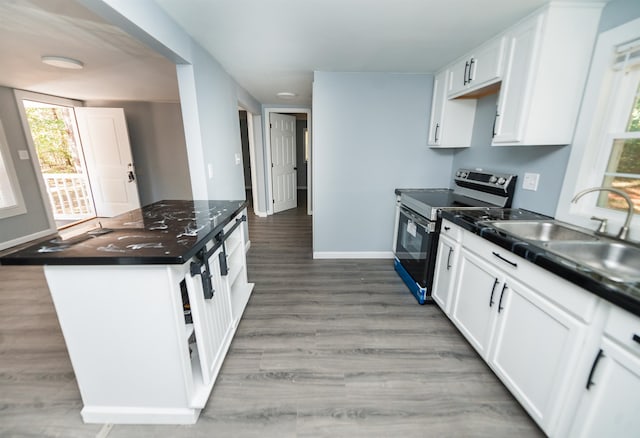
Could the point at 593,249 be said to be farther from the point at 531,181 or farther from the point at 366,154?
the point at 366,154

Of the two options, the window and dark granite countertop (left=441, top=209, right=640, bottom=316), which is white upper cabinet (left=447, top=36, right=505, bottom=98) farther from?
dark granite countertop (left=441, top=209, right=640, bottom=316)

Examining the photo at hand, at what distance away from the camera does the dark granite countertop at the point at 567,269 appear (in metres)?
0.85

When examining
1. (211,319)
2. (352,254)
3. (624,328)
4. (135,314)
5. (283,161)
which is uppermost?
(283,161)

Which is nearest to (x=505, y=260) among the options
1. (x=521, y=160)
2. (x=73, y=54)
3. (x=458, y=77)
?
(x=521, y=160)

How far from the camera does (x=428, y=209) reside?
7.09 ft

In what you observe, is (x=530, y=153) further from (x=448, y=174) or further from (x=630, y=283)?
(x=630, y=283)

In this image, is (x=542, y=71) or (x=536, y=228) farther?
(x=536, y=228)

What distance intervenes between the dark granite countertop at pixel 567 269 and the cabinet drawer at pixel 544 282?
5 centimetres

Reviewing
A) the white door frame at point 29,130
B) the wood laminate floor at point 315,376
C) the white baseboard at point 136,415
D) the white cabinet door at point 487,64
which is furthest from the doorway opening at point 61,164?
the white cabinet door at point 487,64

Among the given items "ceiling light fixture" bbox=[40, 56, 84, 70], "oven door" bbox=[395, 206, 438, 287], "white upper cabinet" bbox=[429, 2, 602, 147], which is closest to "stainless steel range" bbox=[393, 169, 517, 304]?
"oven door" bbox=[395, 206, 438, 287]

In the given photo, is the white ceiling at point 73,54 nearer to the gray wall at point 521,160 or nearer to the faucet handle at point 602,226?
the gray wall at point 521,160

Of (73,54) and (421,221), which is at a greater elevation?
(73,54)

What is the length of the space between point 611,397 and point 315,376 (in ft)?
4.38

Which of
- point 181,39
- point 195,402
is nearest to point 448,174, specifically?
point 181,39
